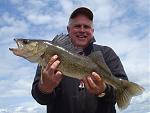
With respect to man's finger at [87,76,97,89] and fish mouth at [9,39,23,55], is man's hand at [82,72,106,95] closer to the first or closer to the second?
man's finger at [87,76,97,89]

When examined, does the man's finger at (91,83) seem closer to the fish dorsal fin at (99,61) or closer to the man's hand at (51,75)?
the fish dorsal fin at (99,61)

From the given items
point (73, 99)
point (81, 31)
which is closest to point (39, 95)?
point (73, 99)

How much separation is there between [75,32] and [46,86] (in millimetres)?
1649

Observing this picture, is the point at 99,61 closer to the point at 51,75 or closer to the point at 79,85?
the point at 79,85

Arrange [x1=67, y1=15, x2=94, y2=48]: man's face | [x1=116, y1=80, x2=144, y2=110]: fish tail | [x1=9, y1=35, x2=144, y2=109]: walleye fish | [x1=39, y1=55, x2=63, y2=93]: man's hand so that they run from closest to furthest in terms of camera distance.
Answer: [x1=39, y1=55, x2=63, y2=93]: man's hand, [x1=9, y1=35, x2=144, y2=109]: walleye fish, [x1=116, y1=80, x2=144, y2=110]: fish tail, [x1=67, y1=15, x2=94, y2=48]: man's face

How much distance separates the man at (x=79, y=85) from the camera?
23969 mm

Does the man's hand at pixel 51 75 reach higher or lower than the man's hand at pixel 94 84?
higher

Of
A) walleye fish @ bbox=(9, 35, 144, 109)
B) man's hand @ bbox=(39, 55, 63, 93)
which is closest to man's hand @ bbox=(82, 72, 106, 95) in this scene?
walleye fish @ bbox=(9, 35, 144, 109)

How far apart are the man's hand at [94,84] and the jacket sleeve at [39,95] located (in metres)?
0.90

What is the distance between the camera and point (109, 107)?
24547mm

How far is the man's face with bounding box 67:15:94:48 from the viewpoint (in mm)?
24969

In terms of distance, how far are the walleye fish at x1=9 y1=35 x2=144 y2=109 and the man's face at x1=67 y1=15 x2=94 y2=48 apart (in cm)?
91

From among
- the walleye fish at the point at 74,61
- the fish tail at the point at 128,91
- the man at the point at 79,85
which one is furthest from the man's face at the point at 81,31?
the fish tail at the point at 128,91

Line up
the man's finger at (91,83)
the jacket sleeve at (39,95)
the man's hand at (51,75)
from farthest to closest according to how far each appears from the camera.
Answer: the jacket sleeve at (39,95) < the man's finger at (91,83) < the man's hand at (51,75)
